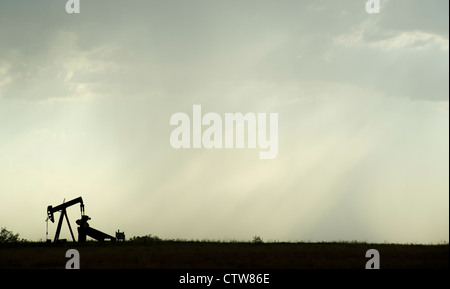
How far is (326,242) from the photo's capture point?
33.2m

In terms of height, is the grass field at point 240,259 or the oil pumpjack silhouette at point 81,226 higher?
the oil pumpjack silhouette at point 81,226

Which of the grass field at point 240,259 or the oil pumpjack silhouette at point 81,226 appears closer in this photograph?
the grass field at point 240,259

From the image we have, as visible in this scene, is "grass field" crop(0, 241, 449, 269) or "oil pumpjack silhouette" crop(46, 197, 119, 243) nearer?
"grass field" crop(0, 241, 449, 269)

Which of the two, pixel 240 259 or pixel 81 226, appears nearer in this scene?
pixel 240 259

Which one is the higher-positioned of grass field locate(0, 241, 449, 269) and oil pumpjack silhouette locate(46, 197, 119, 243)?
oil pumpjack silhouette locate(46, 197, 119, 243)
